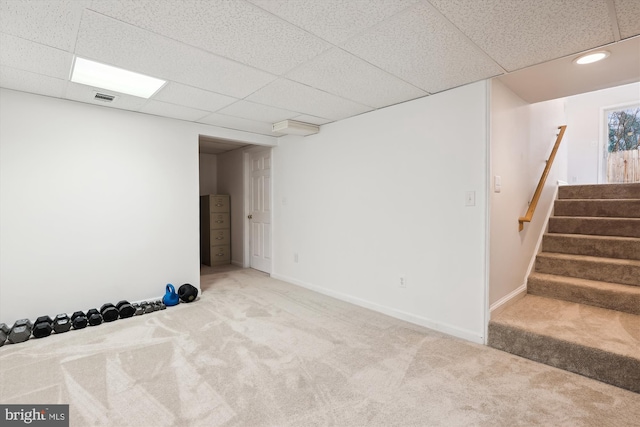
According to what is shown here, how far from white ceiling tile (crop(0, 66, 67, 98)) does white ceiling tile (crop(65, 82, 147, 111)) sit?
0.23 ft

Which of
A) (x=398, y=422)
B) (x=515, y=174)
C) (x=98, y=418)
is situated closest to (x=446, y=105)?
(x=515, y=174)

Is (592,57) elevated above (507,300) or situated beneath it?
elevated above

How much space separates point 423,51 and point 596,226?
3186 millimetres

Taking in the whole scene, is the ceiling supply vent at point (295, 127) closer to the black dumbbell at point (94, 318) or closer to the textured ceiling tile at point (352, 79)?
the textured ceiling tile at point (352, 79)

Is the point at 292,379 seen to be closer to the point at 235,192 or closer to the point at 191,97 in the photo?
the point at 191,97

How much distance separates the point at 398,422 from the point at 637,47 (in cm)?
296

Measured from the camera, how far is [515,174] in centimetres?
296

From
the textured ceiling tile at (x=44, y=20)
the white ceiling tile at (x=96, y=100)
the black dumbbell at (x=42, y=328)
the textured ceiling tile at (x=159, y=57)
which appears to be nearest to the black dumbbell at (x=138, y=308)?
the black dumbbell at (x=42, y=328)

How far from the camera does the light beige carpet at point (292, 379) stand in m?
1.69

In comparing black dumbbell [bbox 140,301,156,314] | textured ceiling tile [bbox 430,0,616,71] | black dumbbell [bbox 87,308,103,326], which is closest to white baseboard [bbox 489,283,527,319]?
textured ceiling tile [bbox 430,0,616,71]

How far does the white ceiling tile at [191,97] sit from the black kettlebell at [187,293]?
84.1 inches

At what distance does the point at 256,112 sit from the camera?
3.45 m

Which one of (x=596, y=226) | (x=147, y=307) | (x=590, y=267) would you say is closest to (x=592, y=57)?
(x=590, y=267)

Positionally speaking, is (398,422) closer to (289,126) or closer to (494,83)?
(494,83)
